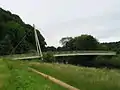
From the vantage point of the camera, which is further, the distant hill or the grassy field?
the distant hill

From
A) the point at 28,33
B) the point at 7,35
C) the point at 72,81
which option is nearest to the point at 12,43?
the point at 7,35

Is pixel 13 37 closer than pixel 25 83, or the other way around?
pixel 25 83

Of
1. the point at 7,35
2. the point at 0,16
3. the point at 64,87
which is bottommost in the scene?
the point at 64,87

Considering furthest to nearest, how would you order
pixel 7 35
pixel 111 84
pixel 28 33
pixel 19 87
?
pixel 28 33 → pixel 7 35 → pixel 19 87 → pixel 111 84

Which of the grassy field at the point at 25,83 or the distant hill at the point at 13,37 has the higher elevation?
the distant hill at the point at 13,37

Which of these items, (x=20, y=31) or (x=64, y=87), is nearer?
(x=64, y=87)

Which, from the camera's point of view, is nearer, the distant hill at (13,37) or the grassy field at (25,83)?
the grassy field at (25,83)

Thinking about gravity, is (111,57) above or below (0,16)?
below

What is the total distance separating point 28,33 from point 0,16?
720 inches

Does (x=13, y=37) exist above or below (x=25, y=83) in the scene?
above

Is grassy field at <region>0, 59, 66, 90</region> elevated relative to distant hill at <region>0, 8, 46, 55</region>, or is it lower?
lower

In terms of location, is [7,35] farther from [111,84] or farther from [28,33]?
[111,84]

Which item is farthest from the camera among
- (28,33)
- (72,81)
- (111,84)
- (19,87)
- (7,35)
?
(28,33)

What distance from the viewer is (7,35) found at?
16512cm
